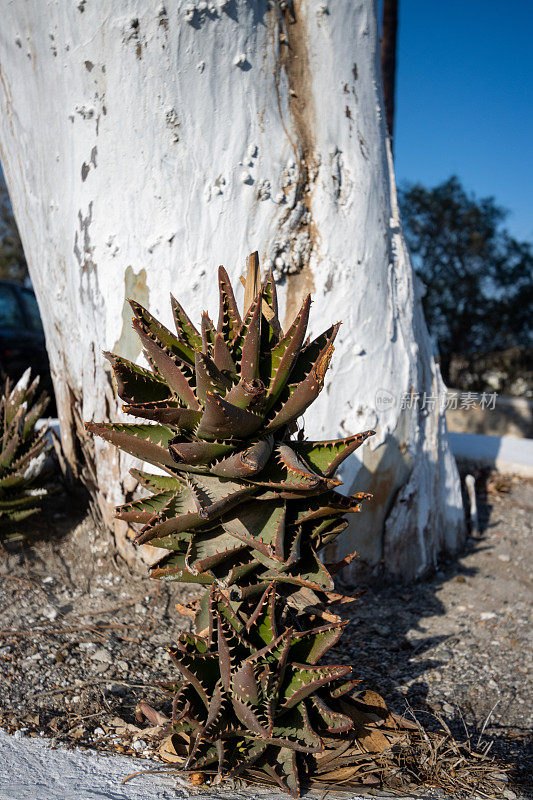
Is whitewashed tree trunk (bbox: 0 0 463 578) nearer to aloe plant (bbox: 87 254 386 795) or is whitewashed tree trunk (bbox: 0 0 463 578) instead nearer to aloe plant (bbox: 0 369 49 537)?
aloe plant (bbox: 0 369 49 537)

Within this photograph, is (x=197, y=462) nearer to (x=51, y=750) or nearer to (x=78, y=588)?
(x=51, y=750)

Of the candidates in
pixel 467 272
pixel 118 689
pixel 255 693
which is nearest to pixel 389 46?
pixel 467 272

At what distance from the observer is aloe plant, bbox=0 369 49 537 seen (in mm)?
3096

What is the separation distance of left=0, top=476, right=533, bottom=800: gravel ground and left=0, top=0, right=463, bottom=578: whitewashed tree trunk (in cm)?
32

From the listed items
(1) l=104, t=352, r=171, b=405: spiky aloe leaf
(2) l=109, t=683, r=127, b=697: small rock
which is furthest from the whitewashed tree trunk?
(1) l=104, t=352, r=171, b=405: spiky aloe leaf

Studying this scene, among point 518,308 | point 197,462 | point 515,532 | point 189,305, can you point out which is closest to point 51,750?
point 197,462

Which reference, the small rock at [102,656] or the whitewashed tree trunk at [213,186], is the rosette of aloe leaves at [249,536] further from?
the whitewashed tree trunk at [213,186]

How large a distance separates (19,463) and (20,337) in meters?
5.23

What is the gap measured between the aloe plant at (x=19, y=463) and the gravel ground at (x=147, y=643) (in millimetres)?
210

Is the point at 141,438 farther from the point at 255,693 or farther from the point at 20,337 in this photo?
the point at 20,337

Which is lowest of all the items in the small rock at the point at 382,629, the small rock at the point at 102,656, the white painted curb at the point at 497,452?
the small rock at the point at 382,629

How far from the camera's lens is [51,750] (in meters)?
1.71

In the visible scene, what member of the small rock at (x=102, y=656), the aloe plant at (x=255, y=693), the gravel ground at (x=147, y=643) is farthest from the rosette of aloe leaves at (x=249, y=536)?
the small rock at (x=102, y=656)

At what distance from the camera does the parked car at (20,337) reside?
7.58m
